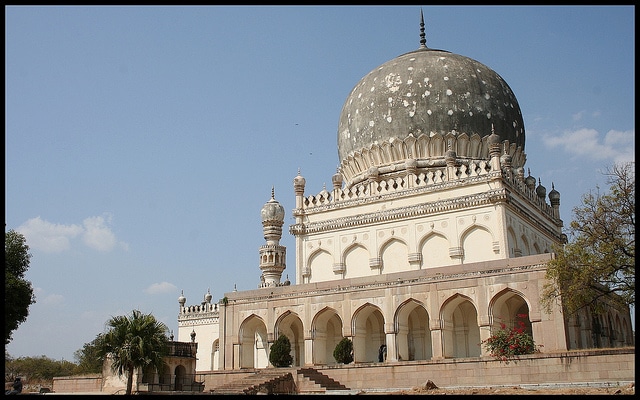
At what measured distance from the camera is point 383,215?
25703mm

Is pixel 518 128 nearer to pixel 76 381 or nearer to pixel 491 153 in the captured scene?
pixel 491 153

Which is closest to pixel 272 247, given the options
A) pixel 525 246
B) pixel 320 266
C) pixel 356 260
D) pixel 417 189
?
pixel 320 266

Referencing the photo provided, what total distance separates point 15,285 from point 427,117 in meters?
15.8

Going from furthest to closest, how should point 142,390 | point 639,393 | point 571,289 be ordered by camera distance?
point 142,390
point 571,289
point 639,393

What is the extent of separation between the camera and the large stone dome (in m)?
27.2

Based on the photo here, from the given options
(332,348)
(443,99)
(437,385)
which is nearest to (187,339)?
(332,348)

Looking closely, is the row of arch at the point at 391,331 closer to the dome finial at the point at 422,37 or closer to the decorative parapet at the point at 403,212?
the decorative parapet at the point at 403,212

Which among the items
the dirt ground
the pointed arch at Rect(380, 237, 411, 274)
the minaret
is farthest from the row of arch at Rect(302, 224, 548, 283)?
the dirt ground

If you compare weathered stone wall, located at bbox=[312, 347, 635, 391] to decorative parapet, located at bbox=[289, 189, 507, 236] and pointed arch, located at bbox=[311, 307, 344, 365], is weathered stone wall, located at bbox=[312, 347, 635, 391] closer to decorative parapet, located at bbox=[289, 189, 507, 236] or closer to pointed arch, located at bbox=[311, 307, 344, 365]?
pointed arch, located at bbox=[311, 307, 344, 365]

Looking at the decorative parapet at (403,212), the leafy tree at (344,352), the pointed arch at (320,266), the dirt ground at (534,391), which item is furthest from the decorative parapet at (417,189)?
the dirt ground at (534,391)

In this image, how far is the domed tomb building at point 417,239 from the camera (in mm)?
Answer: 20844

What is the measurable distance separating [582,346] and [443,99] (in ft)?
36.0

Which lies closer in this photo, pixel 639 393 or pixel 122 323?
pixel 639 393

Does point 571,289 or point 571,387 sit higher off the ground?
point 571,289
